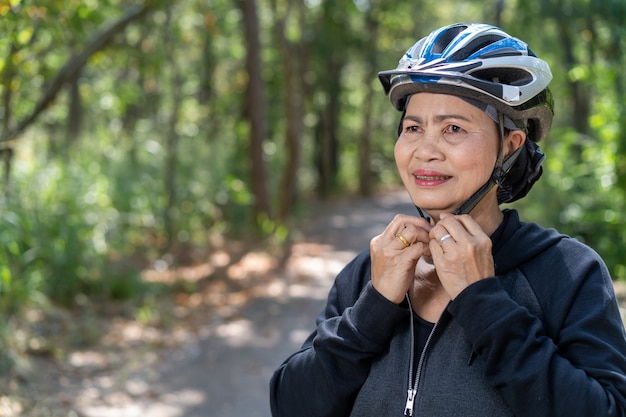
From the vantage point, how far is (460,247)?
1.98 m

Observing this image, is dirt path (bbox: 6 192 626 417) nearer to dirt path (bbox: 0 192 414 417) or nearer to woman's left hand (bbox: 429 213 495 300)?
dirt path (bbox: 0 192 414 417)

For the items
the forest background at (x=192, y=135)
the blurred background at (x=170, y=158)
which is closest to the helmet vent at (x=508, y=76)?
the blurred background at (x=170, y=158)

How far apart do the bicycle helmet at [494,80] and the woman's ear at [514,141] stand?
0.02 metres

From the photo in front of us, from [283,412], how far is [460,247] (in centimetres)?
77

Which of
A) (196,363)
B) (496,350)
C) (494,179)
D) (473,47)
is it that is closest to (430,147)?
(494,179)

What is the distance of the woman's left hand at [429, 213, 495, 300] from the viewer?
1956mm

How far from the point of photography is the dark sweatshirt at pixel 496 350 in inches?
70.7

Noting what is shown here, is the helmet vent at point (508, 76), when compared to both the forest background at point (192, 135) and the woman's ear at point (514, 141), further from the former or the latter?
the forest background at point (192, 135)

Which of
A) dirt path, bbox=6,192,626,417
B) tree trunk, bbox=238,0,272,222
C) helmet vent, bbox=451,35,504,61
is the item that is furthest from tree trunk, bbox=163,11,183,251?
helmet vent, bbox=451,35,504,61

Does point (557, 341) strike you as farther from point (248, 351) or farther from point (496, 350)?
Result: point (248, 351)

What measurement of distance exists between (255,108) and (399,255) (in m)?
12.3

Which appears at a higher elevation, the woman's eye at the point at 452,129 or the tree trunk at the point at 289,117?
the tree trunk at the point at 289,117

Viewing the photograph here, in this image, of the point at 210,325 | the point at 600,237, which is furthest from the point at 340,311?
the point at 600,237

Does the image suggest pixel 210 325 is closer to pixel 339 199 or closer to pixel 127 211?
pixel 127 211
